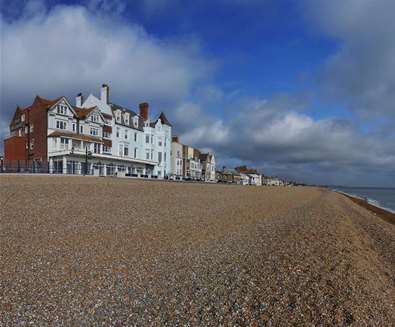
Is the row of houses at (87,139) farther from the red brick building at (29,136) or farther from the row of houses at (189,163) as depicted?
the row of houses at (189,163)

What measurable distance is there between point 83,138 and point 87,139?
0.55 meters

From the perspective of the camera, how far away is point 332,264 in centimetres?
666

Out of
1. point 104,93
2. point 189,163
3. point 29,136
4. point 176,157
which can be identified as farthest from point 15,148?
point 189,163

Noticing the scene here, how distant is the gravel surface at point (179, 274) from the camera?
4164 millimetres

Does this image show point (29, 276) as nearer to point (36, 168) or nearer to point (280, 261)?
point (280, 261)

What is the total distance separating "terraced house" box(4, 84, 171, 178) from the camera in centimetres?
3562

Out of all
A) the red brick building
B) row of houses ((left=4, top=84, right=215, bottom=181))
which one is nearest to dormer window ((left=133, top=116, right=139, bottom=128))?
row of houses ((left=4, top=84, right=215, bottom=181))

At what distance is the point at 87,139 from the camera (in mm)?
38531

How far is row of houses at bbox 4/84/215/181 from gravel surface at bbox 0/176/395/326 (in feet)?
87.4

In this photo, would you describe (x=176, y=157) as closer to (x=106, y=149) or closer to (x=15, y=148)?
(x=106, y=149)

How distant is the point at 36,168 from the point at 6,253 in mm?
28452

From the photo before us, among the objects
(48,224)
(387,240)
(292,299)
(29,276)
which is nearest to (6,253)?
(29,276)

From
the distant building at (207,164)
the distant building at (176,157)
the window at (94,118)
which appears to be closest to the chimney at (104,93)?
the window at (94,118)

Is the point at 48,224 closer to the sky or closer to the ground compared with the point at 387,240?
closer to the sky
